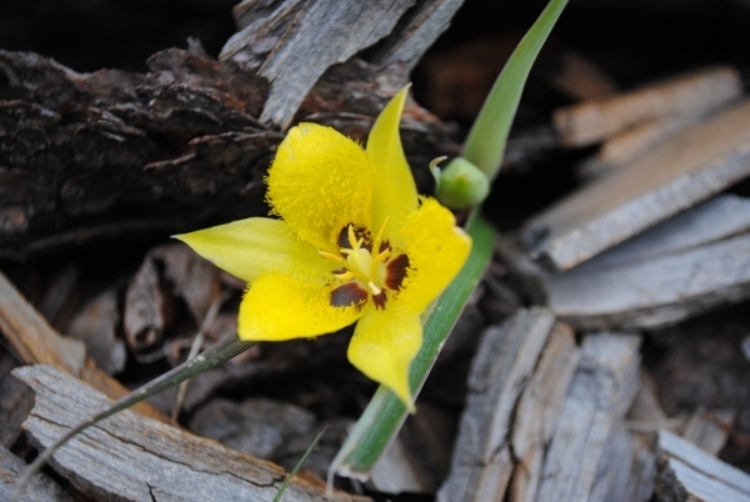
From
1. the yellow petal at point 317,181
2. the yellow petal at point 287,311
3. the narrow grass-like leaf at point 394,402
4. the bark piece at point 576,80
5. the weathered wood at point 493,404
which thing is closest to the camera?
the narrow grass-like leaf at point 394,402

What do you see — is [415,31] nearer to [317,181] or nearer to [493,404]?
[317,181]

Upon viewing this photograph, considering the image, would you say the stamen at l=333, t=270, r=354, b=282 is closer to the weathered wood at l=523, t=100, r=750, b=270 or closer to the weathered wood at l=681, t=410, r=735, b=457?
the weathered wood at l=523, t=100, r=750, b=270

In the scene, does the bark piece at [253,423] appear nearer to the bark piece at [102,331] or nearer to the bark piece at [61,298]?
the bark piece at [102,331]

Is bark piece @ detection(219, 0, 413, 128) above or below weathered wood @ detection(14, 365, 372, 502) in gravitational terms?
above

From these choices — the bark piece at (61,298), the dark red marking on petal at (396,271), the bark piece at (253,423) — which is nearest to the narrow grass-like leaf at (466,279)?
the dark red marking on petal at (396,271)

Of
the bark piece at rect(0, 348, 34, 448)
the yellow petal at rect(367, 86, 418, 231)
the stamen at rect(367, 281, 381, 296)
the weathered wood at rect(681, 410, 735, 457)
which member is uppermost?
the yellow petal at rect(367, 86, 418, 231)

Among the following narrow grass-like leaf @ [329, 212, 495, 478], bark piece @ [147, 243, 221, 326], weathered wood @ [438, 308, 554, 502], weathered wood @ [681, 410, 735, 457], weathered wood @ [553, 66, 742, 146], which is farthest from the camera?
weathered wood @ [553, 66, 742, 146]

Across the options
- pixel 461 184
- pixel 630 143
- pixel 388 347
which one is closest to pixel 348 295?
pixel 388 347

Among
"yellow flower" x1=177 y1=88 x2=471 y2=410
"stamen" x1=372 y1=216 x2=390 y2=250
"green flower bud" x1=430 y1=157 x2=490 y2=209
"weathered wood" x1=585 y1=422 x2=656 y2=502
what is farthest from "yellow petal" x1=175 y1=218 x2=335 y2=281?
"weathered wood" x1=585 y1=422 x2=656 y2=502
